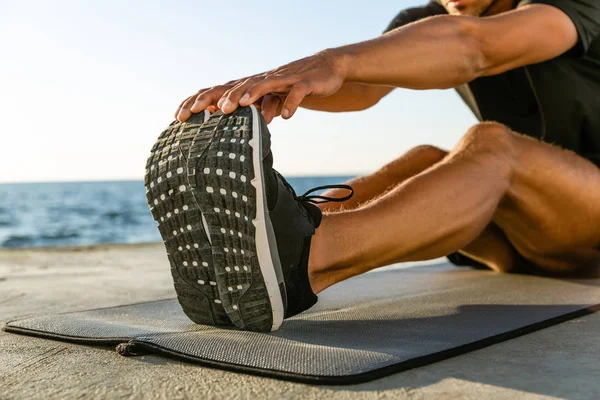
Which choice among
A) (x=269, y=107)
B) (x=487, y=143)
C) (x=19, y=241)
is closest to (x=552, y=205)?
(x=487, y=143)

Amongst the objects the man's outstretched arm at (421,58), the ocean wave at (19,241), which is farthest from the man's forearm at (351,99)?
the ocean wave at (19,241)

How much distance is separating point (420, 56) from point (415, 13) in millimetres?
947

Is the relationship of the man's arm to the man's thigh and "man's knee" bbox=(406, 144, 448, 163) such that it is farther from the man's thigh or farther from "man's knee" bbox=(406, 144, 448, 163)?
"man's knee" bbox=(406, 144, 448, 163)

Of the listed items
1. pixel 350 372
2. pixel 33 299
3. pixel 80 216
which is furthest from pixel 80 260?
pixel 80 216

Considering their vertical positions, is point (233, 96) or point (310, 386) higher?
point (233, 96)

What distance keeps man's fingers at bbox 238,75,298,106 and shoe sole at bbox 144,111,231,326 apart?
0.09 m

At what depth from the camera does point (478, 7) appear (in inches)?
77.9

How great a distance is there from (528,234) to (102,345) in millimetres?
1210

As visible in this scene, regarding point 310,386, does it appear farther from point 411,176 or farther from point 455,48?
point 411,176

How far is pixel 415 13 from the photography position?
225 centimetres

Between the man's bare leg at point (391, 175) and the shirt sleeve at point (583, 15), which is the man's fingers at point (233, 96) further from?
the shirt sleeve at point (583, 15)

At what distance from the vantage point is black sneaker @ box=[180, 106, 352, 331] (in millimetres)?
1062

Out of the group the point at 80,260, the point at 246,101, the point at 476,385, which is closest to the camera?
the point at 476,385

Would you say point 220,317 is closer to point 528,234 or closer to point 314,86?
point 314,86
